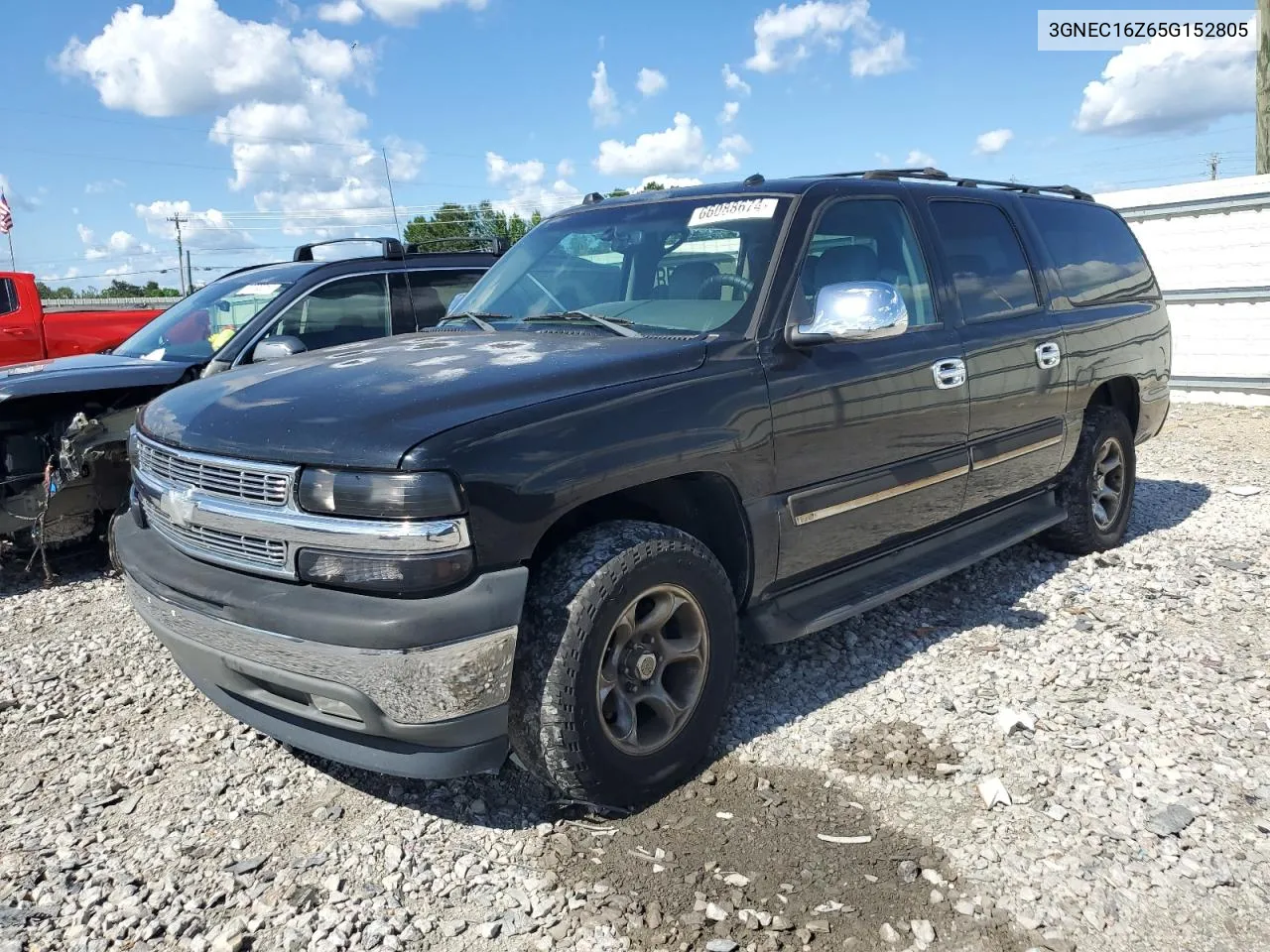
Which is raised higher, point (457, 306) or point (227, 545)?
point (457, 306)

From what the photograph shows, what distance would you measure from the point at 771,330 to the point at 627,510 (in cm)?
84

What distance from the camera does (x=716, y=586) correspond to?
3162mm

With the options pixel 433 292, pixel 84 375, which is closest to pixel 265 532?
pixel 84 375

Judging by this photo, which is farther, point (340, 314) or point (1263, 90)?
point (1263, 90)

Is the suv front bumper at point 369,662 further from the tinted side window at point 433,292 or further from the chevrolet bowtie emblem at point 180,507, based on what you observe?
the tinted side window at point 433,292

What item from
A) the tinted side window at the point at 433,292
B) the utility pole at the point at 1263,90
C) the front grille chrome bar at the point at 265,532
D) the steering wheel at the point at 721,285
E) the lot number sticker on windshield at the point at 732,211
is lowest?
the front grille chrome bar at the point at 265,532

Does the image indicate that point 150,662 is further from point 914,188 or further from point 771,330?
point 914,188

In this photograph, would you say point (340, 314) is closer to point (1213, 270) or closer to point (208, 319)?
point (208, 319)

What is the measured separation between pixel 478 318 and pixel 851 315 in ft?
5.20

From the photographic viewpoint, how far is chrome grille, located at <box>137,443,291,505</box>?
2699mm

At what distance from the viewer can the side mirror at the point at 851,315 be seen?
3.29 m

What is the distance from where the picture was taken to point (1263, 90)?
11867 mm

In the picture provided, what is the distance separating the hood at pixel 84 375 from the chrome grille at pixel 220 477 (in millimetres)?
2456

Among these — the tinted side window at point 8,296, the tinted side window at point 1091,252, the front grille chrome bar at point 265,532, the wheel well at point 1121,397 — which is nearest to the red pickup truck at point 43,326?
the tinted side window at point 8,296
